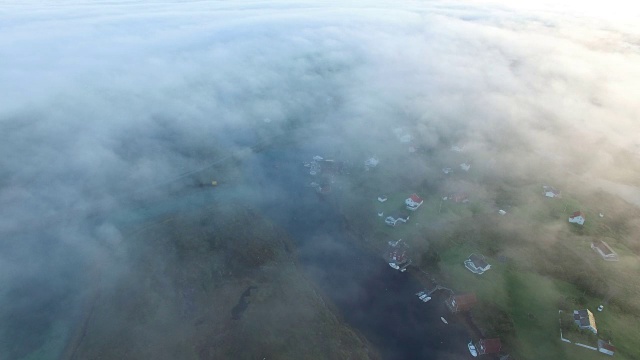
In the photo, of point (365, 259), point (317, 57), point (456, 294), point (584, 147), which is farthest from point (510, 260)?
point (317, 57)

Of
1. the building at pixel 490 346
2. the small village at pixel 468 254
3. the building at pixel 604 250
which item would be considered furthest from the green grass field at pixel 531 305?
the building at pixel 604 250

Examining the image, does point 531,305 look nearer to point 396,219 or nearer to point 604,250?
point 604,250

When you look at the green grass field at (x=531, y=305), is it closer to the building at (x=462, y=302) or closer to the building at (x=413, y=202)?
the building at (x=462, y=302)

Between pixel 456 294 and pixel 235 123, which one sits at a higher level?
pixel 456 294

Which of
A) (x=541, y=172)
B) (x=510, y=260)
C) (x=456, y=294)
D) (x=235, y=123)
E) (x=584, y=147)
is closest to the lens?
(x=456, y=294)

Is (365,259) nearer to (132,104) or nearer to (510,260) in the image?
(510,260)
